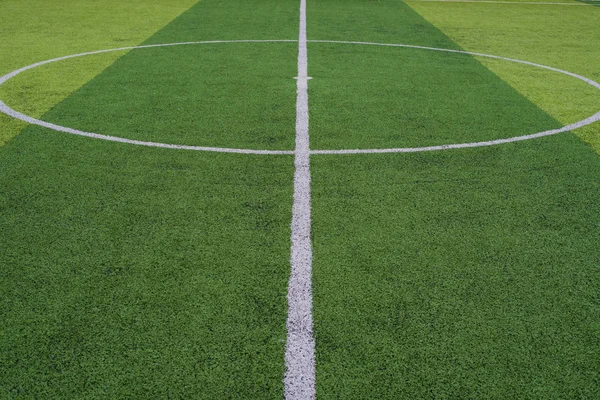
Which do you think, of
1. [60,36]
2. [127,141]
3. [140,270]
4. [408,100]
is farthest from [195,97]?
[60,36]

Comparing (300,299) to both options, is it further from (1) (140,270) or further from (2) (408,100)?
(2) (408,100)

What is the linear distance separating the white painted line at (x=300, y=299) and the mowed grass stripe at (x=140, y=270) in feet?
0.18

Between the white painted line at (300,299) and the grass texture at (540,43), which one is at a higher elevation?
the grass texture at (540,43)

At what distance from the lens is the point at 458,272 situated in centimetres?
333

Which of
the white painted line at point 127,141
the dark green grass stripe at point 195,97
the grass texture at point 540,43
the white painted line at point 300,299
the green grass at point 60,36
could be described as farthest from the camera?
the grass texture at point 540,43

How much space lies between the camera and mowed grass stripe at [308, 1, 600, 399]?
2588 millimetres

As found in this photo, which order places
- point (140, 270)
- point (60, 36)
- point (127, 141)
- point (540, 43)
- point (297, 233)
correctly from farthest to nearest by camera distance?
point (540, 43), point (60, 36), point (127, 141), point (297, 233), point (140, 270)

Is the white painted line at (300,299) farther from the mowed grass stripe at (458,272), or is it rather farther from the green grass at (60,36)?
the green grass at (60,36)

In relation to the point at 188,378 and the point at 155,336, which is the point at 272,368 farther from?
the point at 155,336

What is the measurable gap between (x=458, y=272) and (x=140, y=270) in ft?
6.16

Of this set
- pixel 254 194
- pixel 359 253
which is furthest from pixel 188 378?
pixel 254 194

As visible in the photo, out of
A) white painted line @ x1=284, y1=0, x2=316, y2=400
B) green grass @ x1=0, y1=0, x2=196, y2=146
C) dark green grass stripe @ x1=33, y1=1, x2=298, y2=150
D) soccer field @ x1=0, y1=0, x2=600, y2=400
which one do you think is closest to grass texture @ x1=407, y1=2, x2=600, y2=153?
soccer field @ x1=0, y1=0, x2=600, y2=400

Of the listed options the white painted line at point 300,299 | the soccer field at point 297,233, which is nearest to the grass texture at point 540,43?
the soccer field at point 297,233

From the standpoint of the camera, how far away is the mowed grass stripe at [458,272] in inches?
102
